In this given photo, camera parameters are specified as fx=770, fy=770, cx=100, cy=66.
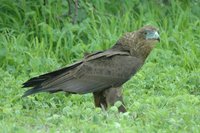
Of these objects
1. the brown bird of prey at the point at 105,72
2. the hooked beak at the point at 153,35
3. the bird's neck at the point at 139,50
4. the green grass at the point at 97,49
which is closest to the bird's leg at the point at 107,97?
the brown bird of prey at the point at 105,72

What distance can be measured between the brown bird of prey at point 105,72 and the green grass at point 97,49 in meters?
0.25

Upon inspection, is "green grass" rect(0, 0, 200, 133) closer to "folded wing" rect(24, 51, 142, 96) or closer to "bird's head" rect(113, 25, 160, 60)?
"folded wing" rect(24, 51, 142, 96)

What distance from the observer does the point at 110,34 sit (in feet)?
35.6

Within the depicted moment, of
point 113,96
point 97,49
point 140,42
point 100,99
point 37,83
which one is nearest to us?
point 37,83

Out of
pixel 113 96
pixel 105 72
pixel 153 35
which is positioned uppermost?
pixel 153 35

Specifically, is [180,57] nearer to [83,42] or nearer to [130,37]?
[83,42]

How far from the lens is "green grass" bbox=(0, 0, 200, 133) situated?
7.06 meters

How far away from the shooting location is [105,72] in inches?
329

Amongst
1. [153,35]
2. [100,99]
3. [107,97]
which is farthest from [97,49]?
[107,97]

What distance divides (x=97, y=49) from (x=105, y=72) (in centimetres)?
216

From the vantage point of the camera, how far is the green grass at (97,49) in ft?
23.2

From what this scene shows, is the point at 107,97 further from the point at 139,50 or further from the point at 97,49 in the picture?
the point at 97,49

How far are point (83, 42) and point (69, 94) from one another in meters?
2.28

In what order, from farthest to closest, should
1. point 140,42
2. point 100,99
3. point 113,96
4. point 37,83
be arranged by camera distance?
point 140,42, point 100,99, point 113,96, point 37,83
